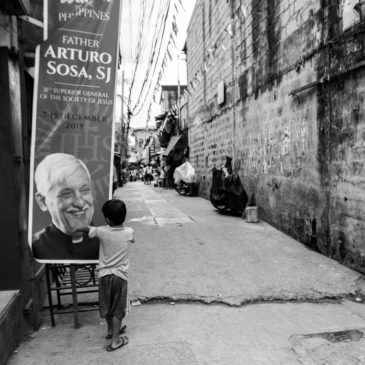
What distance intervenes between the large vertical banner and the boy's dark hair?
296 millimetres

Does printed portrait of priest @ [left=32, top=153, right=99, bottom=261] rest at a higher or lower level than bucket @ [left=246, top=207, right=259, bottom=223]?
higher

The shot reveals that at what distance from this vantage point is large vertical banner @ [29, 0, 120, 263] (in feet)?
11.3

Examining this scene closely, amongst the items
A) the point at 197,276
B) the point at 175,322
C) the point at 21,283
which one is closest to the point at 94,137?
the point at 21,283

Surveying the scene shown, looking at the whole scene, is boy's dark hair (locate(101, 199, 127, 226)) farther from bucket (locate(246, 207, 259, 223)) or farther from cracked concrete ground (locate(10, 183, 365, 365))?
bucket (locate(246, 207, 259, 223))

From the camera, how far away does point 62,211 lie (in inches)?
135

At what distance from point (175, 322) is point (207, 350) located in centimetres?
64

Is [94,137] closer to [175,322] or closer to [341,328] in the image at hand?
[175,322]

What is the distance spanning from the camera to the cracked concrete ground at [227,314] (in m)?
3.16

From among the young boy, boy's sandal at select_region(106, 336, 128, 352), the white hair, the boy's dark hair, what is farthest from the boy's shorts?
the white hair

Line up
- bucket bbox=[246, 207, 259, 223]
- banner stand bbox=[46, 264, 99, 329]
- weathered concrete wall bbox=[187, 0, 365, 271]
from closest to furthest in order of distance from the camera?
banner stand bbox=[46, 264, 99, 329] → weathered concrete wall bbox=[187, 0, 365, 271] → bucket bbox=[246, 207, 259, 223]

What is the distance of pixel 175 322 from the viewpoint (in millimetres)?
3797

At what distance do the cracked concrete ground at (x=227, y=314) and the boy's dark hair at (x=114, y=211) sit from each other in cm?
109

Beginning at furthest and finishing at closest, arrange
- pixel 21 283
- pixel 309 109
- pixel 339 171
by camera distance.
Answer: pixel 309 109
pixel 339 171
pixel 21 283

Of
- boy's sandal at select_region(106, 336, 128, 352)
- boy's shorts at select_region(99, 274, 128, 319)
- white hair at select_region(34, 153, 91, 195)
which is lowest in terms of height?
boy's sandal at select_region(106, 336, 128, 352)
